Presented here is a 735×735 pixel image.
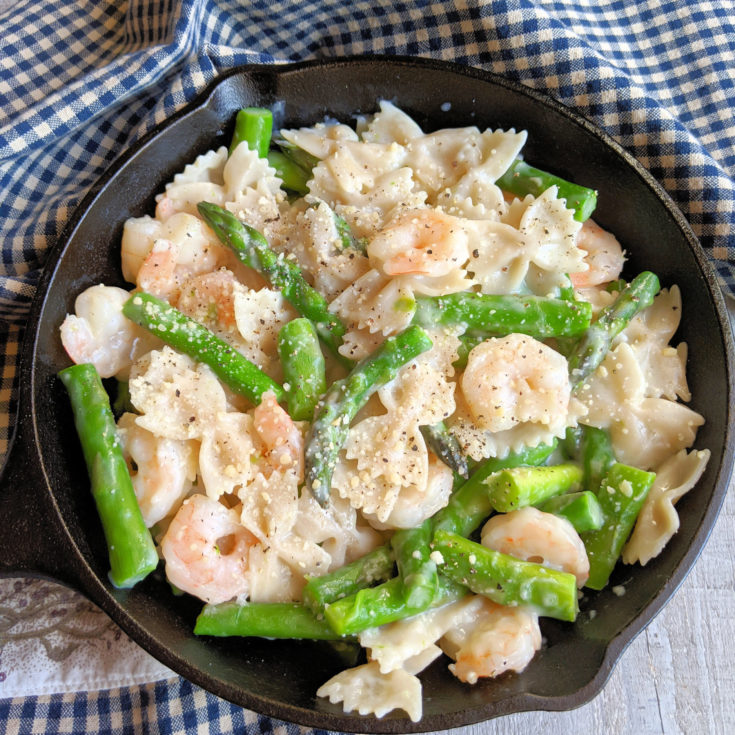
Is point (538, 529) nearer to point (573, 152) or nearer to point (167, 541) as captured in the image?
point (167, 541)

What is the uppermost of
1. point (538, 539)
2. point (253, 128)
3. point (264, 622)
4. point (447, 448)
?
point (253, 128)

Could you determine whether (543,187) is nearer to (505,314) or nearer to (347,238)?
(505,314)

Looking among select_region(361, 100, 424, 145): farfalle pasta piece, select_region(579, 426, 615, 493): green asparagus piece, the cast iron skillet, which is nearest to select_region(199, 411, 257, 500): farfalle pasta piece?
the cast iron skillet

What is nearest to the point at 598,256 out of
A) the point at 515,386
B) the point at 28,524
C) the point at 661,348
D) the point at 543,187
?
the point at 543,187

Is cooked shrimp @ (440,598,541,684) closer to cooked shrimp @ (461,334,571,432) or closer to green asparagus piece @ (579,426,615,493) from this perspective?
green asparagus piece @ (579,426,615,493)

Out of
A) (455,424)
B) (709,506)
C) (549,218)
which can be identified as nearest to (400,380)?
(455,424)

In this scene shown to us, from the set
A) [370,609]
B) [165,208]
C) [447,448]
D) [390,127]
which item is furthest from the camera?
[390,127]

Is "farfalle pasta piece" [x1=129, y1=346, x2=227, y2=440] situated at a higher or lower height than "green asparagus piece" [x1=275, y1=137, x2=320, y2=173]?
lower
